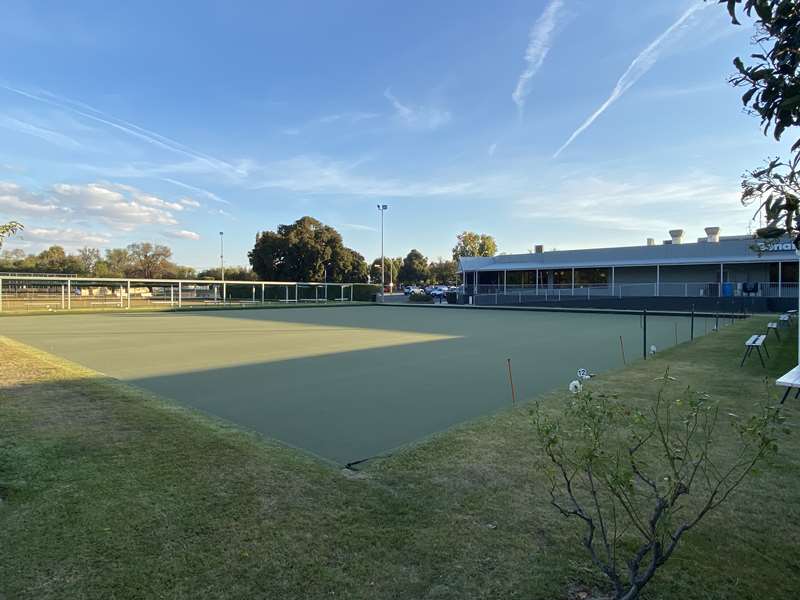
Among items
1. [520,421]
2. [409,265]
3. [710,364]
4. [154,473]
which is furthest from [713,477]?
[409,265]

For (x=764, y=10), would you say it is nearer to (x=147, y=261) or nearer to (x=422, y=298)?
(x=422, y=298)

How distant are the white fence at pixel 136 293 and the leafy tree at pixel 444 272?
1861 inches

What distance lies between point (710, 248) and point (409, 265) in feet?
227

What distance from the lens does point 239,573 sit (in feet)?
8.38

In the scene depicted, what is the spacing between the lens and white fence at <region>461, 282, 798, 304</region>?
29.7 meters

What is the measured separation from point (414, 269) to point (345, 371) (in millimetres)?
90790

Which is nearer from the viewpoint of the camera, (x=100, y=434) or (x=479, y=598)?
(x=479, y=598)

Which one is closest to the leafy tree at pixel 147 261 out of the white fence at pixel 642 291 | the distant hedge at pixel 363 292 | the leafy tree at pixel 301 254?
the leafy tree at pixel 301 254

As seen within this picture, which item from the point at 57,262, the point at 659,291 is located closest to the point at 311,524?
the point at 659,291

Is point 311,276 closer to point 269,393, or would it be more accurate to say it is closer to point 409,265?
point 409,265

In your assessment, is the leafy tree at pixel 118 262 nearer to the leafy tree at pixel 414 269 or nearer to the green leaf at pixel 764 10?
the leafy tree at pixel 414 269

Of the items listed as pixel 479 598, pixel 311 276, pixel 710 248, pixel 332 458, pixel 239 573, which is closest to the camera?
pixel 479 598

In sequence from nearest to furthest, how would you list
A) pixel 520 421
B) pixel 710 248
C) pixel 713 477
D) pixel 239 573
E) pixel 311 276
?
pixel 239 573, pixel 713 477, pixel 520 421, pixel 710 248, pixel 311 276

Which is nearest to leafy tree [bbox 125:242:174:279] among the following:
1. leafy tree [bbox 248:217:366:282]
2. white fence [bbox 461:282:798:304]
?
leafy tree [bbox 248:217:366:282]
